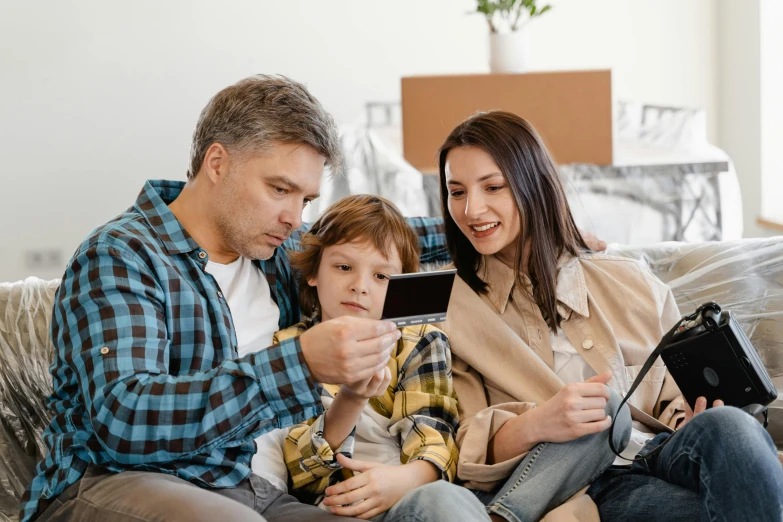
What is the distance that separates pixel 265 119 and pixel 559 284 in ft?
2.06

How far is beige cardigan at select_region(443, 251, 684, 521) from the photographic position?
159 cm

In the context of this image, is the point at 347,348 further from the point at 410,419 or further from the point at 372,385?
the point at 410,419

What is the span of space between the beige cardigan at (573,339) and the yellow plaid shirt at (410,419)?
2.1 inches

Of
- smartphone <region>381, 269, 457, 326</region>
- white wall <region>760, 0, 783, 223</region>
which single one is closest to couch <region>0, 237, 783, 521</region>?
smartphone <region>381, 269, 457, 326</region>

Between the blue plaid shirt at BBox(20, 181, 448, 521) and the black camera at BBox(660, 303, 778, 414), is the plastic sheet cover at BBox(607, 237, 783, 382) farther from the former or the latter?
the blue plaid shirt at BBox(20, 181, 448, 521)

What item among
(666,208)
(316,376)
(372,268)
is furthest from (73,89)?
(316,376)

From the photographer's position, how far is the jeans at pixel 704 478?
1248 millimetres

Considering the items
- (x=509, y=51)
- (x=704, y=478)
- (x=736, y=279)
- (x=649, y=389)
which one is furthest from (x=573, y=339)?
(x=509, y=51)

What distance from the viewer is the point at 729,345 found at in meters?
1.43

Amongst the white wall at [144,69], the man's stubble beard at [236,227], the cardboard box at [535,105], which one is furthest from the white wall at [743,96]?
the man's stubble beard at [236,227]

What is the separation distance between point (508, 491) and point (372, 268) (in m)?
0.45

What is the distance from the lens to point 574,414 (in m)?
1.36

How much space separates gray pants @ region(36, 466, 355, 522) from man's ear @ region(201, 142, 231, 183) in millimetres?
Answer: 525

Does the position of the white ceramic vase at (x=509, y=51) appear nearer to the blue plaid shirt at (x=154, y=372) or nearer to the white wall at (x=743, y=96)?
the blue plaid shirt at (x=154, y=372)
